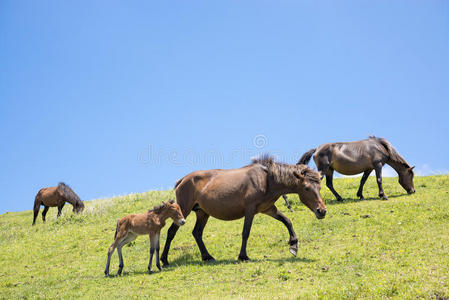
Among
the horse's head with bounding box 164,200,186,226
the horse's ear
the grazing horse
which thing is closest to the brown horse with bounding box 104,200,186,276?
the horse's head with bounding box 164,200,186,226

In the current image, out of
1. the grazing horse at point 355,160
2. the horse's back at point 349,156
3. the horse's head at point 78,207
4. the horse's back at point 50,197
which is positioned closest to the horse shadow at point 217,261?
the grazing horse at point 355,160

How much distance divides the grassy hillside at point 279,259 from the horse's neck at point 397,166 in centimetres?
139

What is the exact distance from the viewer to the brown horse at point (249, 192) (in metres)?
11.4

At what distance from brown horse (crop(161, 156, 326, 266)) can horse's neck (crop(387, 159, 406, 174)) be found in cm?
1192

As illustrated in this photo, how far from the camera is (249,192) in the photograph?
11.5 m

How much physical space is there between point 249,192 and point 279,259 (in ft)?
7.00

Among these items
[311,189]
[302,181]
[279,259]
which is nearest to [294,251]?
[279,259]

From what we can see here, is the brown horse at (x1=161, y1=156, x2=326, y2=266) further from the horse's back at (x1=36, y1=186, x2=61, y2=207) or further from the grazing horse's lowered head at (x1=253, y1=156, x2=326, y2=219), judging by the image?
the horse's back at (x1=36, y1=186, x2=61, y2=207)

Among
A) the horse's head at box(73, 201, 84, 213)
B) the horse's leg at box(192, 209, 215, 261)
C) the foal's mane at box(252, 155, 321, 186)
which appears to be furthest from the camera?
the horse's head at box(73, 201, 84, 213)

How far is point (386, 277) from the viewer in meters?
8.39

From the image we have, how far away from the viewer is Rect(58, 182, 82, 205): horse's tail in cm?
2809

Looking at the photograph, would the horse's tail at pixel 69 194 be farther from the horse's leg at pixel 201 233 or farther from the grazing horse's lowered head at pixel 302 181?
the grazing horse's lowered head at pixel 302 181

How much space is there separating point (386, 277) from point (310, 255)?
9.90ft

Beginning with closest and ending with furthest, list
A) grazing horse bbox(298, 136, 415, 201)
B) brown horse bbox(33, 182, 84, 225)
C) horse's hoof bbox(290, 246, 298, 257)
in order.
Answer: horse's hoof bbox(290, 246, 298, 257), grazing horse bbox(298, 136, 415, 201), brown horse bbox(33, 182, 84, 225)
